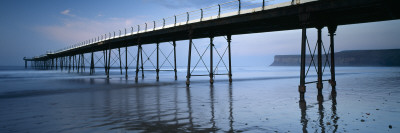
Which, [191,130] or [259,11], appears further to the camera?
[259,11]

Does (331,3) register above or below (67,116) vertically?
above

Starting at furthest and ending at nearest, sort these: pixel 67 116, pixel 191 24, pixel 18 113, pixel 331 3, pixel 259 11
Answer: pixel 191 24, pixel 259 11, pixel 331 3, pixel 18 113, pixel 67 116

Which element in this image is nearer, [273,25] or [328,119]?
[328,119]

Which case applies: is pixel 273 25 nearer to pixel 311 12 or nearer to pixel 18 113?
pixel 311 12

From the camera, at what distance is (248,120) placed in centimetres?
711

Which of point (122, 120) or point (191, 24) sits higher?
point (191, 24)

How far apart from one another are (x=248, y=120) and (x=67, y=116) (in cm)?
518

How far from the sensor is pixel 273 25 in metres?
16.8

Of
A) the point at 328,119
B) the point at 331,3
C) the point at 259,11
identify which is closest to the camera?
the point at 328,119

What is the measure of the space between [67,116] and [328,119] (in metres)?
7.22

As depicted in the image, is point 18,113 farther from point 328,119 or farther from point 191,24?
point 191,24

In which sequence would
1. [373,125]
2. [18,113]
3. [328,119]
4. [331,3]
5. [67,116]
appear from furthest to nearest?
[331,3] → [18,113] → [67,116] → [328,119] → [373,125]

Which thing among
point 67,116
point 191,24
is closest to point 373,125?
point 67,116

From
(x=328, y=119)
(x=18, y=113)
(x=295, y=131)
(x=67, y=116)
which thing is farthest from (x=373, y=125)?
(x=18, y=113)
